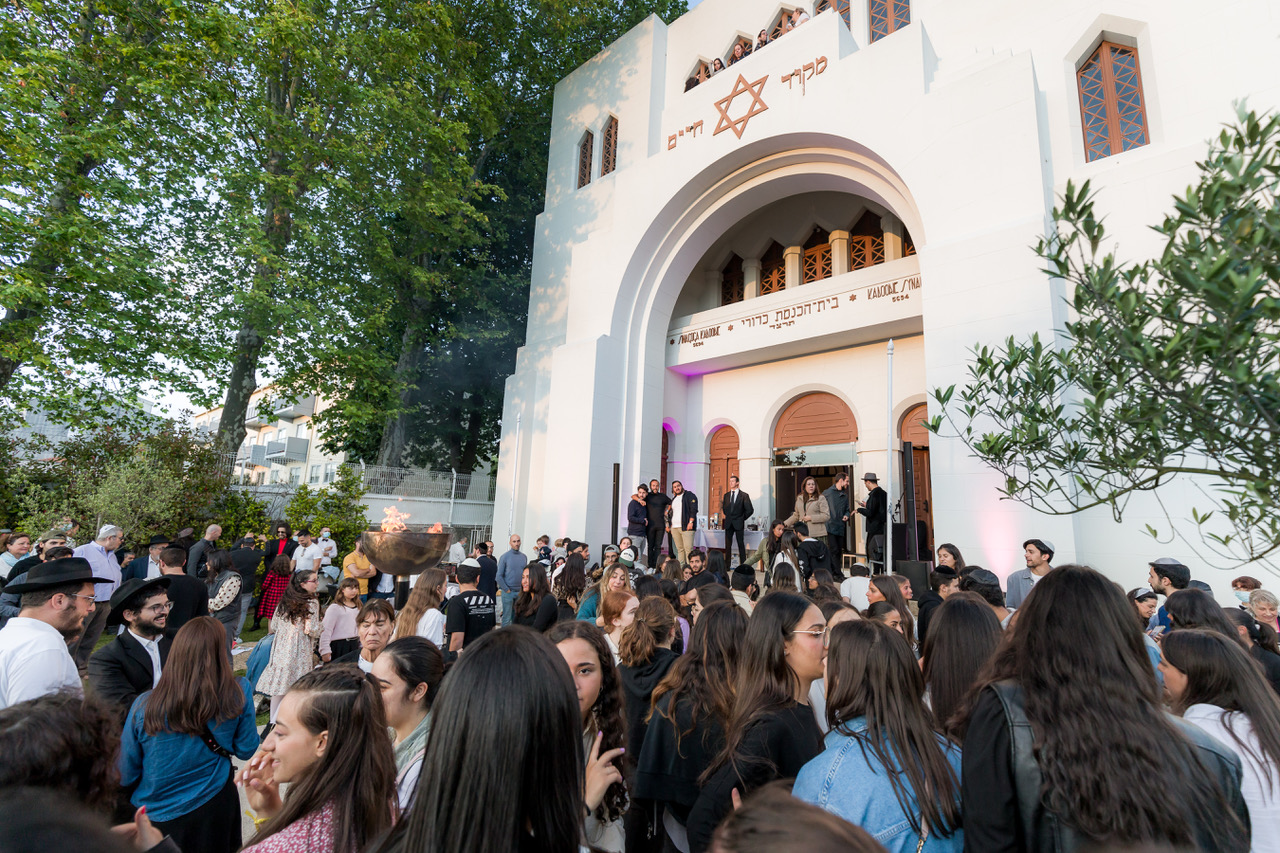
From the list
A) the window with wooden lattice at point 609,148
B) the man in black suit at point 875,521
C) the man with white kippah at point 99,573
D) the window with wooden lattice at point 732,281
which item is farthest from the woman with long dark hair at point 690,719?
the window with wooden lattice at point 609,148

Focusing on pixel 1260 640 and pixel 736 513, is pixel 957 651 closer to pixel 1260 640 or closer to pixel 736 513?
pixel 1260 640

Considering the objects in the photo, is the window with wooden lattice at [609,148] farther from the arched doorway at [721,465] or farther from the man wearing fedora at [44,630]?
the man wearing fedora at [44,630]

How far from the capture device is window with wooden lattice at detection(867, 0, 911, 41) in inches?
497

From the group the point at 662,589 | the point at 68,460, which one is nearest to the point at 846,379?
the point at 662,589

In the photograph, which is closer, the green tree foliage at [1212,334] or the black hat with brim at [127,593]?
the green tree foliage at [1212,334]

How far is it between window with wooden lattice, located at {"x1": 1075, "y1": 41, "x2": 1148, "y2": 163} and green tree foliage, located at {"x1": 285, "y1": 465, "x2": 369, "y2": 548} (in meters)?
15.8

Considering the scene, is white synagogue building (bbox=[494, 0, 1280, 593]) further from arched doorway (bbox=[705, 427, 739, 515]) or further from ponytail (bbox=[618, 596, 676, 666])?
ponytail (bbox=[618, 596, 676, 666])

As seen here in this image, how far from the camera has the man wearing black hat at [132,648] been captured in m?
3.07

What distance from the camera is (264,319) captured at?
13.0 meters

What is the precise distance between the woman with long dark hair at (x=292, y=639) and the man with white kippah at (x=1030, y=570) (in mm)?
6765

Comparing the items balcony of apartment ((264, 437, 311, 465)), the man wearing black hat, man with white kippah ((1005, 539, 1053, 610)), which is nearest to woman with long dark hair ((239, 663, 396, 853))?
the man wearing black hat

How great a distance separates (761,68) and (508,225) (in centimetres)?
1105

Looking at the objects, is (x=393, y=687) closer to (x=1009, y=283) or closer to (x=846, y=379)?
(x=1009, y=283)

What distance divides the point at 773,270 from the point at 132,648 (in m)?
15.8
